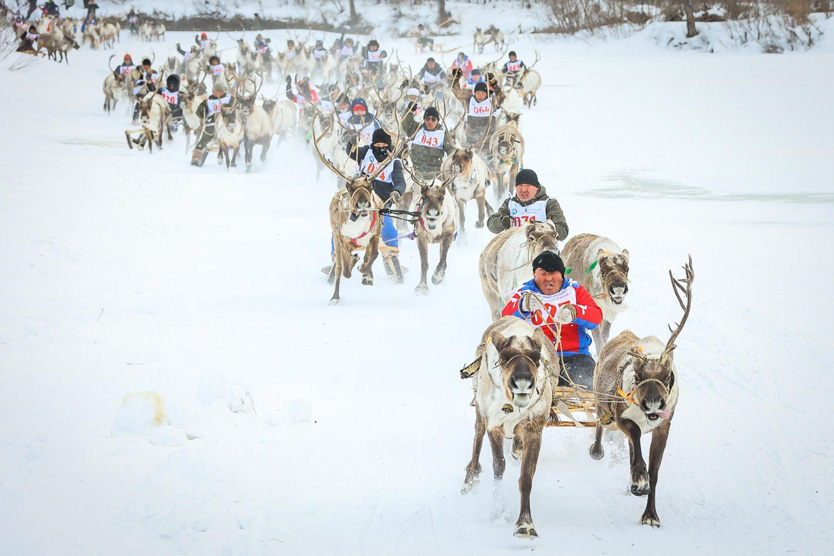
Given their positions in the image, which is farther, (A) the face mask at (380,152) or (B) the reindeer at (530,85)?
(B) the reindeer at (530,85)

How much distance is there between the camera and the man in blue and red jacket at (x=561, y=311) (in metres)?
5.27

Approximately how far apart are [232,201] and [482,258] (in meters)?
7.55

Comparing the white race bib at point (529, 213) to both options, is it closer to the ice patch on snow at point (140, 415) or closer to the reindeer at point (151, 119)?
the ice patch on snow at point (140, 415)

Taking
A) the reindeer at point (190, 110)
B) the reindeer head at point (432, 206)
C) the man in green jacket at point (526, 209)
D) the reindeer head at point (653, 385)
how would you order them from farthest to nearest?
the reindeer at point (190, 110), the reindeer head at point (432, 206), the man in green jacket at point (526, 209), the reindeer head at point (653, 385)

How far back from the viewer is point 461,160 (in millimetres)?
10961

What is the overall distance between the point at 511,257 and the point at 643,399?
286 cm

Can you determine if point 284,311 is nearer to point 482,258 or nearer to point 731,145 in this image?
point 482,258

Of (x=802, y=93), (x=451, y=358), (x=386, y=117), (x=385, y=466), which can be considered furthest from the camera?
(x=802, y=93)

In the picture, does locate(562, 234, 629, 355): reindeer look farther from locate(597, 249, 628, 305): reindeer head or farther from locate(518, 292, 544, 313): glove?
locate(518, 292, 544, 313): glove

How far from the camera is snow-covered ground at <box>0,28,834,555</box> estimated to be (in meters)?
4.40

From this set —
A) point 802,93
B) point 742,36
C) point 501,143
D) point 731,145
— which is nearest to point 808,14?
point 742,36

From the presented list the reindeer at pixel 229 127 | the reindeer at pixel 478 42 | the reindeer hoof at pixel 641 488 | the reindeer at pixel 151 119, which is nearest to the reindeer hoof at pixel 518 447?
the reindeer hoof at pixel 641 488

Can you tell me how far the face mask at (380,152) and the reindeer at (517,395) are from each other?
18.1 ft

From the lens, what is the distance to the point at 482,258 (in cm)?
740
